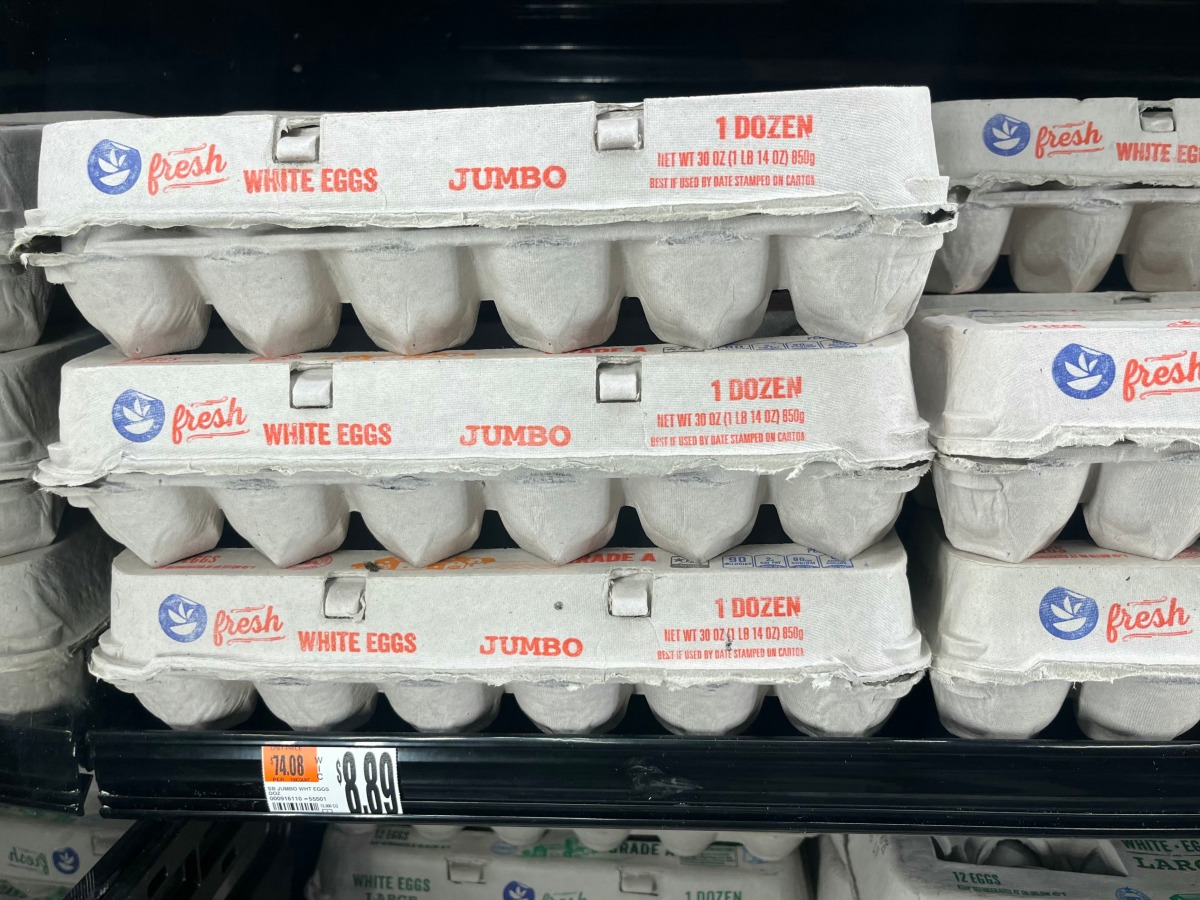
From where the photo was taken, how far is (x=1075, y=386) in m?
0.83

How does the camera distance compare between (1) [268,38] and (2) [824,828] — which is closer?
(2) [824,828]

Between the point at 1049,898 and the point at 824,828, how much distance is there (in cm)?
33

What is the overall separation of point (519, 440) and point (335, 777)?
45 cm

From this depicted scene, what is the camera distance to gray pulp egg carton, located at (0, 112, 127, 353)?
3.11 ft

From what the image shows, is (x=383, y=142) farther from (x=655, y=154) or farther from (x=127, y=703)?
(x=127, y=703)

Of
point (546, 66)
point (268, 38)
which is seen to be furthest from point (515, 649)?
point (268, 38)

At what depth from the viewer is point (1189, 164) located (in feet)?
3.17

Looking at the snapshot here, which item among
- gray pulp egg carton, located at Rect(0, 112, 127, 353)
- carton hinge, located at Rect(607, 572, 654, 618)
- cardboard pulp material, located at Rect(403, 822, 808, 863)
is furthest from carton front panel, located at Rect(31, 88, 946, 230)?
cardboard pulp material, located at Rect(403, 822, 808, 863)

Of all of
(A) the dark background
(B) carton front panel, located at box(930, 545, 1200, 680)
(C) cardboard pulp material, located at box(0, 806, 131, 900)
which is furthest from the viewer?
(C) cardboard pulp material, located at box(0, 806, 131, 900)

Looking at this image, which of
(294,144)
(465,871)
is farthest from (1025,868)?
(294,144)

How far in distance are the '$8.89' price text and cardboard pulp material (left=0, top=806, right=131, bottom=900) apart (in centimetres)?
57

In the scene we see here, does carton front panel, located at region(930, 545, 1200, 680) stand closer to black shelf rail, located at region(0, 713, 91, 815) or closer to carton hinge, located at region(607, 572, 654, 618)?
carton hinge, located at region(607, 572, 654, 618)

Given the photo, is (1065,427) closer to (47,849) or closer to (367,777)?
(367,777)

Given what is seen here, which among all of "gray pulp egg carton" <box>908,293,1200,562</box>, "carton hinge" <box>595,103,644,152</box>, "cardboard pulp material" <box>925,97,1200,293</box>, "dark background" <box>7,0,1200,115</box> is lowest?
"gray pulp egg carton" <box>908,293,1200,562</box>
